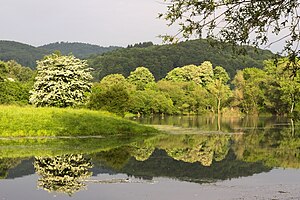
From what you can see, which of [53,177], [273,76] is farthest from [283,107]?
[53,177]

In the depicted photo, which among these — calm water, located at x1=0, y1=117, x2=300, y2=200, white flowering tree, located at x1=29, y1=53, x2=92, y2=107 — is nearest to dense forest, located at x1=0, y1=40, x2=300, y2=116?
white flowering tree, located at x1=29, y1=53, x2=92, y2=107

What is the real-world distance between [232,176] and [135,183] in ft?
12.7

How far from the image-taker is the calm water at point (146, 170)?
12.7 meters

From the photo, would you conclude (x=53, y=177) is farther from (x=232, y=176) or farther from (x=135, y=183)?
(x=232, y=176)

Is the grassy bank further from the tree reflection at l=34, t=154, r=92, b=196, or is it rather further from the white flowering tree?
the white flowering tree

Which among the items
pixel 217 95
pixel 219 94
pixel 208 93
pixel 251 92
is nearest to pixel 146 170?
pixel 251 92

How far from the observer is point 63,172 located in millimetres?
15648

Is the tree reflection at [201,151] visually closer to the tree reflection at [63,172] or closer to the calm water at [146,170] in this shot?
the calm water at [146,170]

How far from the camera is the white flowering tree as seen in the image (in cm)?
4109

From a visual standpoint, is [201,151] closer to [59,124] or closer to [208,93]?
[59,124]

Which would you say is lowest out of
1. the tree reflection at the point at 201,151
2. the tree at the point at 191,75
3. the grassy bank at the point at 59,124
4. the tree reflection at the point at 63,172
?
the tree reflection at the point at 63,172

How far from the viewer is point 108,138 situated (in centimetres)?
2844

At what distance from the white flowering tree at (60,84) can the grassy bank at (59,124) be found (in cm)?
884

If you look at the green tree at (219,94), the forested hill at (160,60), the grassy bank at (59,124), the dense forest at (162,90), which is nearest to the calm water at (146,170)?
the grassy bank at (59,124)
